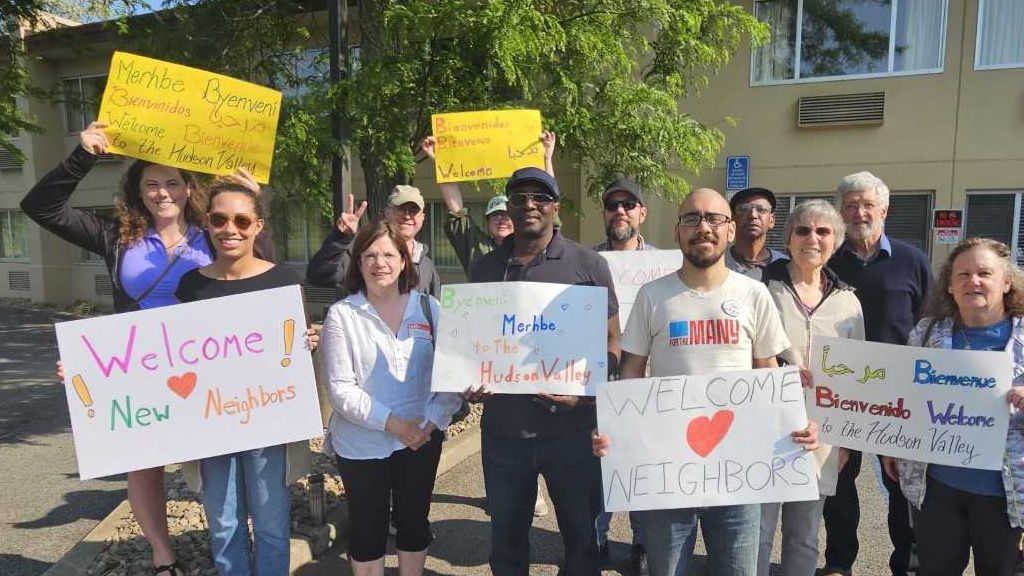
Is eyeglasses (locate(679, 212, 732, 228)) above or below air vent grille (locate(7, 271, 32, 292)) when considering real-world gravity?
above

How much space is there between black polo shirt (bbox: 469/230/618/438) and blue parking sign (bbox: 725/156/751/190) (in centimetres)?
848

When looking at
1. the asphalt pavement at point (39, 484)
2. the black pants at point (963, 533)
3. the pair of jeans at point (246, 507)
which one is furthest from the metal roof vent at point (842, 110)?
the asphalt pavement at point (39, 484)

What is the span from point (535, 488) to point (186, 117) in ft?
8.68

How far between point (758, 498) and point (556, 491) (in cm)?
86

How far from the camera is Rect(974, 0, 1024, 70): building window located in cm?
897

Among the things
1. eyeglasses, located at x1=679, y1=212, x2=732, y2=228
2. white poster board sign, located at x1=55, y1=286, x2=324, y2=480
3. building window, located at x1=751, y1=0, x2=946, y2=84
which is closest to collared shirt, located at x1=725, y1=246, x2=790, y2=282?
eyeglasses, located at x1=679, y1=212, x2=732, y2=228

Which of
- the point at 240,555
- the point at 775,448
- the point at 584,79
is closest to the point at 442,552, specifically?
the point at 240,555

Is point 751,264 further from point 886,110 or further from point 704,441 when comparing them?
point 886,110

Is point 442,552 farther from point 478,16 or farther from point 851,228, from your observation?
point 478,16

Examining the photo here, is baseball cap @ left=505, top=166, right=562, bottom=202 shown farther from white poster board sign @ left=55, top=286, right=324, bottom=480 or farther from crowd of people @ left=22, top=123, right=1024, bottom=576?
white poster board sign @ left=55, top=286, right=324, bottom=480

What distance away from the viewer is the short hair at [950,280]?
2.39 meters

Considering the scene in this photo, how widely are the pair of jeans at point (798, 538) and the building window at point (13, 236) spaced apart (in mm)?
22093

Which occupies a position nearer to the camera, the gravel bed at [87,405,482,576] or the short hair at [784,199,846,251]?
the short hair at [784,199,846,251]

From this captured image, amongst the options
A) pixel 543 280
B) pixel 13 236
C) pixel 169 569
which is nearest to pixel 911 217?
pixel 543 280
